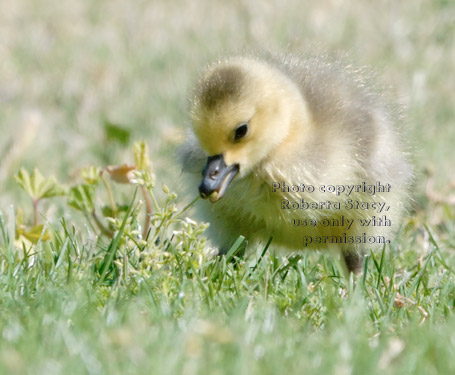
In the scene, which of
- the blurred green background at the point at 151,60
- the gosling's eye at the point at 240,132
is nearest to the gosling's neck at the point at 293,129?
the gosling's eye at the point at 240,132

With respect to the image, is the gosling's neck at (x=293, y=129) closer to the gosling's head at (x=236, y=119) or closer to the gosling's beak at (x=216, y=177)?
the gosling's head at (x=236, y=119)

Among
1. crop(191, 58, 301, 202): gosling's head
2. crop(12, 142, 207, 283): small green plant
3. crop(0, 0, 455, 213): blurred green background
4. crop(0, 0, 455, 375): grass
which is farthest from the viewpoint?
crop(0, 0, 455, 213): blurred green background

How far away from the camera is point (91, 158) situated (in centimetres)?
453

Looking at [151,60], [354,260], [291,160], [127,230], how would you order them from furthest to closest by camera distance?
[151,60] < [354,260] < [291,160] < [127,230]

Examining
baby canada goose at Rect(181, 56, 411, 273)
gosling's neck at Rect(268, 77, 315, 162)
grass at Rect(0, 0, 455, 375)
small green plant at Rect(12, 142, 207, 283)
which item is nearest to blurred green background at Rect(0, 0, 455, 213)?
grass at Rect(0, 0, 455, 375)

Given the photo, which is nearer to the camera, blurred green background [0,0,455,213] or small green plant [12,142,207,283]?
small green plant [12,142,207,283]

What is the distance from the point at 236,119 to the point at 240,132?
0.05 meters

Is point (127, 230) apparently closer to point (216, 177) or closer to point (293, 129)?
point (216, 177)

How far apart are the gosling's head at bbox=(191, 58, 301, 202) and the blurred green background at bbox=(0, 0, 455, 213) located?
1.46m

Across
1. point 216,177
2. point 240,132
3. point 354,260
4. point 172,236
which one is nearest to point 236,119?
point 240,132

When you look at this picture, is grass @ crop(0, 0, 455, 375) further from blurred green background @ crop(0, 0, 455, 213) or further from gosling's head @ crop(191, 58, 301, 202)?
gosling's head @ crop(191, 58, 301, 202)

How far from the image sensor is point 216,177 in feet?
8.45

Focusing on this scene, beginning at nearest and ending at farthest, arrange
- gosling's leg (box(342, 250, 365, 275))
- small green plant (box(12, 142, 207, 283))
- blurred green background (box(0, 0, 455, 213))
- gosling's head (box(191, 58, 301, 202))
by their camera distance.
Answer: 1. small green plant (box(12, 142, 207, 283))
2. gosling's head (box(191, 58, 301, 202))
3. gosling's leg (box(342, 250, 365, 275))
4. blurred green background (box(0, 0, 455, 213))

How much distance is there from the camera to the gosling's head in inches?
102
